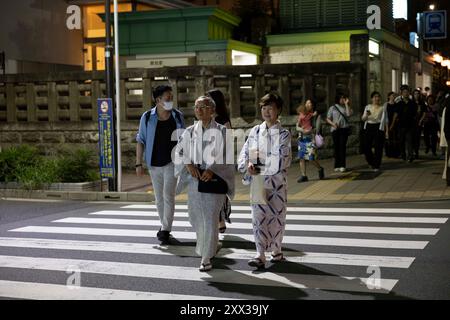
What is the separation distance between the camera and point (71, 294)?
644 centimetres

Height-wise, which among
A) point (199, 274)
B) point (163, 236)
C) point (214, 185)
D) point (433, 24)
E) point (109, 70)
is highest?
point (433, 24)

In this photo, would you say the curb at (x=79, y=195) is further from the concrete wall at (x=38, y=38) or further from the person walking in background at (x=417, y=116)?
the concrete wall at (x=38, y=38)

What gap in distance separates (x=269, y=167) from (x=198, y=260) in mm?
1518

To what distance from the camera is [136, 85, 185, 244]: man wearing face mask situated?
885 centimetres

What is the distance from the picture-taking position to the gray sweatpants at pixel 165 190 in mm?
8844

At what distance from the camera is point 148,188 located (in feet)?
49.8

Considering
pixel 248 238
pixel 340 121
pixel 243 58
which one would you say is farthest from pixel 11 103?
pixel 248 238

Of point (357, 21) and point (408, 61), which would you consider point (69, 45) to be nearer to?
point (357, 21)

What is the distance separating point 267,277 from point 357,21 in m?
17.5

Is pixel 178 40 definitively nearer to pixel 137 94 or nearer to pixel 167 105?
pixel 137 94

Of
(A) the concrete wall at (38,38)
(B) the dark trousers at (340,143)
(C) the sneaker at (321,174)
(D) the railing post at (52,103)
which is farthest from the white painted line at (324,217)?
(A) the concrete wall at (38,38)

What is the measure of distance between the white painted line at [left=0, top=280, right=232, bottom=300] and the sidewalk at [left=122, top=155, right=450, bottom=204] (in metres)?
6.56

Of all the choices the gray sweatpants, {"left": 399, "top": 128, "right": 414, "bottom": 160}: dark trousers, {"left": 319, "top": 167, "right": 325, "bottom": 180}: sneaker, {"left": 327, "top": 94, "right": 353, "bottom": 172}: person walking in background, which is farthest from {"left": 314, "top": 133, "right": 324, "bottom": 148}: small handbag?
the gray sweatpants
